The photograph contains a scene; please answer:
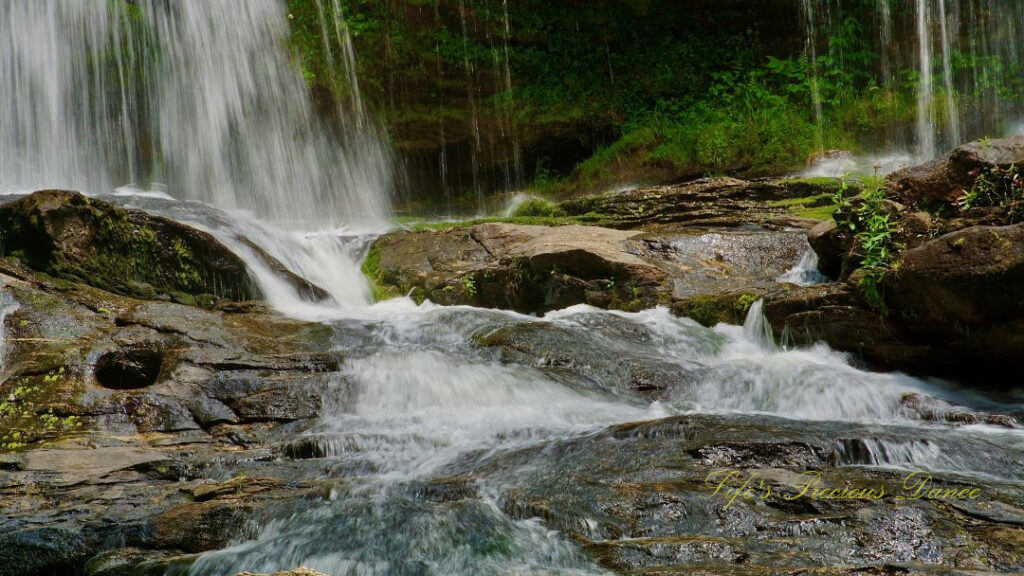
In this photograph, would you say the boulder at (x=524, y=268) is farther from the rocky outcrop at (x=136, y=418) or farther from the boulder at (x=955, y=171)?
the boulder at (x=955, y=171)

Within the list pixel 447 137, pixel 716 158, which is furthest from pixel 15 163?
pixel 716 158

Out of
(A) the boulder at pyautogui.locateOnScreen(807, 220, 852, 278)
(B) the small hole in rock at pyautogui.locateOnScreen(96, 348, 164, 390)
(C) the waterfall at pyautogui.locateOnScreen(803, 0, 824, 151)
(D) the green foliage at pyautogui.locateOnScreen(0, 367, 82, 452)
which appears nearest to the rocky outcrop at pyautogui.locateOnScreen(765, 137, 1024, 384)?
(A) the boulder at pyautogui.locateOnScreen(807, 220, 852, 278)

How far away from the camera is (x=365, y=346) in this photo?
22.6 ft

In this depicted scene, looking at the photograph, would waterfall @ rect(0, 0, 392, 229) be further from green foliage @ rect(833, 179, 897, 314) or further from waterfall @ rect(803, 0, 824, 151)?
green foliage @ rect(833, 179, 897, 314)

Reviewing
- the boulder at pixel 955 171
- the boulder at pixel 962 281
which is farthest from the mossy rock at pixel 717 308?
the boulder at pixel 955 171

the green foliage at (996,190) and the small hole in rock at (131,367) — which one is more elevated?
the green foliage at (996,190)

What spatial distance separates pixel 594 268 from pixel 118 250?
534 centimetres

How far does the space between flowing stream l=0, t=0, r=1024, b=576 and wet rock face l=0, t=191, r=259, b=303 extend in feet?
1.55

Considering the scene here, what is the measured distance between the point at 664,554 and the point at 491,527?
2.69 feet

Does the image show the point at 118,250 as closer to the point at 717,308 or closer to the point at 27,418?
A: the point at 27,418

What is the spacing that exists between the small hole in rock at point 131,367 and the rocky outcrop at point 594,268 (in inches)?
153

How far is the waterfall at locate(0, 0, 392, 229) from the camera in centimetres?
1527

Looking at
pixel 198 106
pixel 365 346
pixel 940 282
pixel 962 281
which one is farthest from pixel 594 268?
pixel 198 106

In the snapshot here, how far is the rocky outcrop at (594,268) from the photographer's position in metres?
8.37
